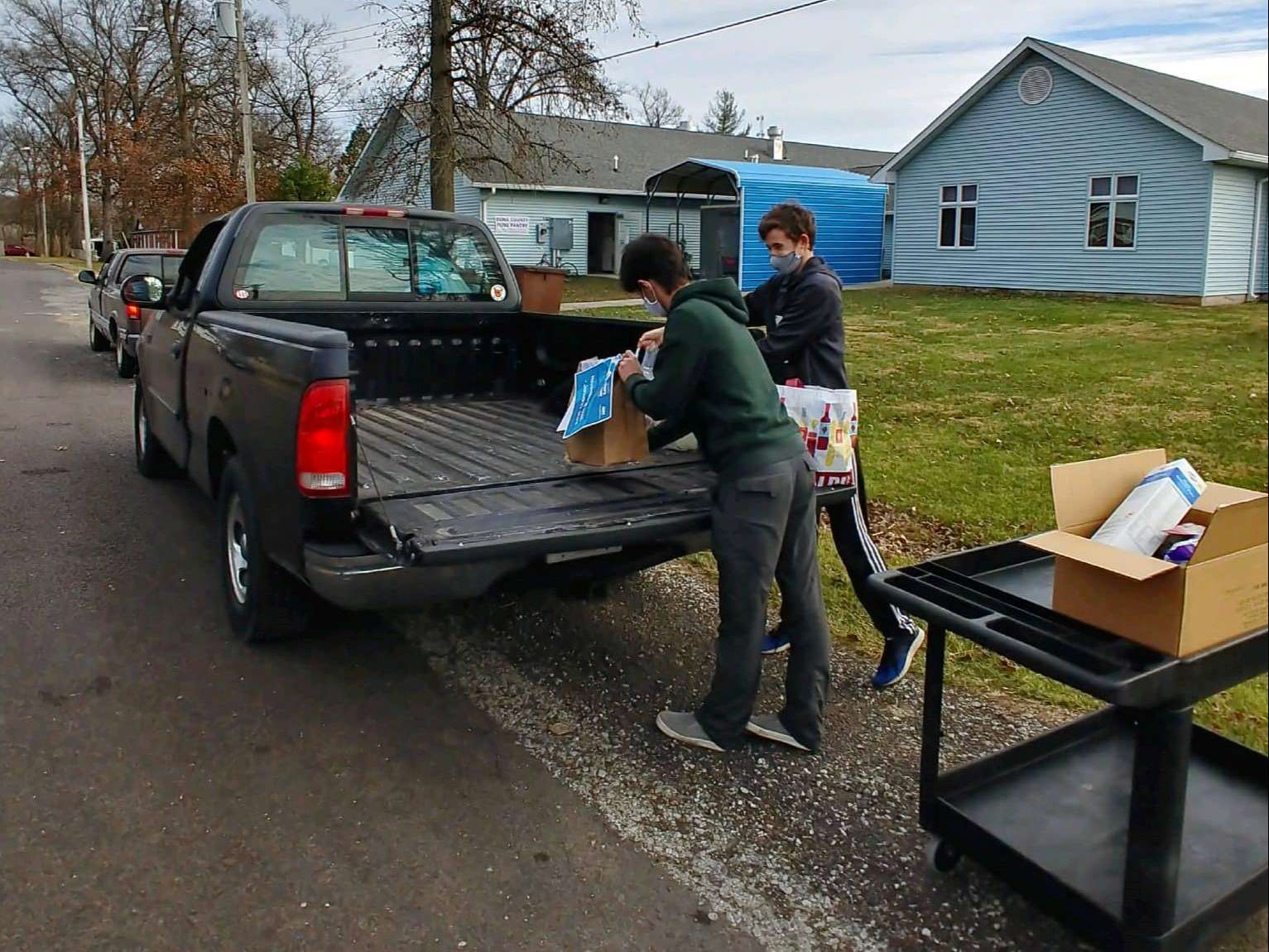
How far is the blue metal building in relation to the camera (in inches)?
1086

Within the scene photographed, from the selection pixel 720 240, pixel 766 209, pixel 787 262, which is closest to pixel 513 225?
pixel 720 240

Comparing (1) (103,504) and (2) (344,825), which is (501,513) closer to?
(2) (344,825)

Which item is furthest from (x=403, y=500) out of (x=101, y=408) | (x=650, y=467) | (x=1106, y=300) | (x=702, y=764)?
(x=1106, y=300)

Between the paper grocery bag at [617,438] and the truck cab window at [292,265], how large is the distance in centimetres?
231

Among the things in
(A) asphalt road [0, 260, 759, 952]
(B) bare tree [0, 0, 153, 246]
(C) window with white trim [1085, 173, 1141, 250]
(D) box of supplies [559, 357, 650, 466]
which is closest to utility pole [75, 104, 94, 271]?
(B) bare tree [0, 0, 153, 246]

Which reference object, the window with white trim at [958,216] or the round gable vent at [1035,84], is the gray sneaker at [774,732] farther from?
the window with white trim at [958,216]

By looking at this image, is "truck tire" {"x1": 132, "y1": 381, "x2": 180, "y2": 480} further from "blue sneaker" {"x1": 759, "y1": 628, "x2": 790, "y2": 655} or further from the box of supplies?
"blue sneaker" {"x1": 759, "y1": 628, "x2": 790, "y2": 655}

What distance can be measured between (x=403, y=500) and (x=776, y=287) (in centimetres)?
187

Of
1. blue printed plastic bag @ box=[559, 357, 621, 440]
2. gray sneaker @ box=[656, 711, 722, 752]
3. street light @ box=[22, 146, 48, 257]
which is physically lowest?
gray sneaker @ box=[656, 711, 722, 752]

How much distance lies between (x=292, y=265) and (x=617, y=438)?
262 centimetres

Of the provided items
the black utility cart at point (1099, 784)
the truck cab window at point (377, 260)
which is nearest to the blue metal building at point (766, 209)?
the truck cab window at point (377, 260)

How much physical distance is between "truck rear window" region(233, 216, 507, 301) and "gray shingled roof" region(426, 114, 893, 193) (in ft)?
81.7

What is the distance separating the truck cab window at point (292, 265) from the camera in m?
5.94

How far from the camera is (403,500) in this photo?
163 inches
